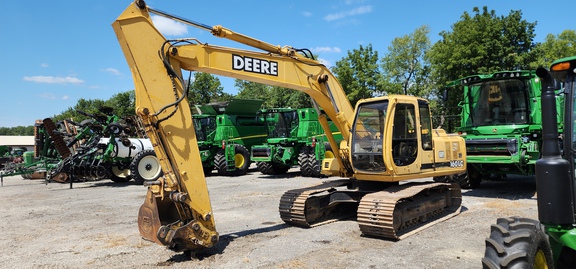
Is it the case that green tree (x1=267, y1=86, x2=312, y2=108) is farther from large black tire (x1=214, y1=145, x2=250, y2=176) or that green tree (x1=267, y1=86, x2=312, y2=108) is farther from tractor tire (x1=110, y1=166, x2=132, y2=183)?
tractor tire (x1=110, y1=166, x2=132, y2=183)

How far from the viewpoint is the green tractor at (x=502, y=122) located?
384 inches

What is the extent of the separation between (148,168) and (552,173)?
14410mm

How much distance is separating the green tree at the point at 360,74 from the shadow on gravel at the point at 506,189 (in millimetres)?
22796

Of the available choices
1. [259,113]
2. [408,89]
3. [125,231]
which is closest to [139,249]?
[125,231]

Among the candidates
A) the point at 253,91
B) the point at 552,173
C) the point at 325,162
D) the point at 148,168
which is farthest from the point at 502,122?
the point at 253,91

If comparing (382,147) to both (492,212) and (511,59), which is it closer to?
(492,212)

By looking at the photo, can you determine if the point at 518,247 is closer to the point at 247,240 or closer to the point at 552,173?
the point at 552,173

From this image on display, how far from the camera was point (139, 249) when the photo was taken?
628 cm

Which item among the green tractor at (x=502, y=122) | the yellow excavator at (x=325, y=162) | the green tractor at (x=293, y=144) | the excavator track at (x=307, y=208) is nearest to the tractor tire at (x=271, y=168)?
the green tractor at (x=293, y=144)

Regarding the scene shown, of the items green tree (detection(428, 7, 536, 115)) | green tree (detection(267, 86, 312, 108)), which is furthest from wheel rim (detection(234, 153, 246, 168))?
green tree (detection(267, 86, 312, 108))

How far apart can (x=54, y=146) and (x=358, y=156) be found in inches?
655

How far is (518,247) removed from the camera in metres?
3.02

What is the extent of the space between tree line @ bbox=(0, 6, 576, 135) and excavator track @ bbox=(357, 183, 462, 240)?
11.0ft

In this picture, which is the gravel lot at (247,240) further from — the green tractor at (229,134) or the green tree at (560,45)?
the green tree at (560,45)
